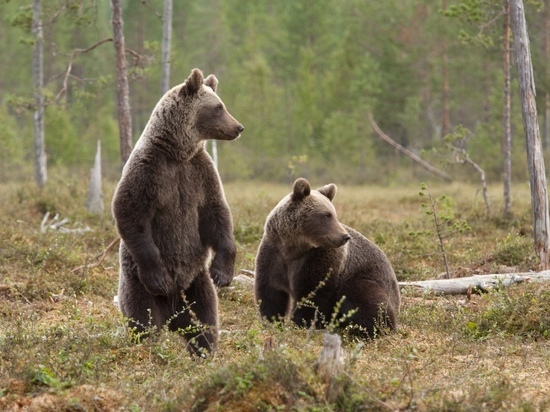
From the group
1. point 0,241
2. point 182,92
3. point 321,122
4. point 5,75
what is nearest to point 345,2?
point 321,122

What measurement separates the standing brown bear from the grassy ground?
333 mm

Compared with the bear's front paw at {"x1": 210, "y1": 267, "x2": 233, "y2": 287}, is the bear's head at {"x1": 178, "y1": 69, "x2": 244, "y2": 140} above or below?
above

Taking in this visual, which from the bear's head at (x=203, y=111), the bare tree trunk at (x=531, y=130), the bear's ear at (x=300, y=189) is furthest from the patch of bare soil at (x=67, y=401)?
the bare tree trunk at (x=531, y=130)

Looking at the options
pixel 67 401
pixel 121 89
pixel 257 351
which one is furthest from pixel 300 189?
pixel 121 89

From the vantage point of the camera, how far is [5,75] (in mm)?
48125

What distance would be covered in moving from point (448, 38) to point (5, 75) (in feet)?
89.3

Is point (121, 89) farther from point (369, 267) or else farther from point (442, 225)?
point (369, 267)

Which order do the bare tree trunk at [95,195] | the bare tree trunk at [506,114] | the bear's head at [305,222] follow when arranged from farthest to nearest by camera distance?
1. the bare tree trunk at [95,195]
2. the bare tree trunk at [506,114]
3. the bear's head at [305,222]

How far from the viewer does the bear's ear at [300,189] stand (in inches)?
318

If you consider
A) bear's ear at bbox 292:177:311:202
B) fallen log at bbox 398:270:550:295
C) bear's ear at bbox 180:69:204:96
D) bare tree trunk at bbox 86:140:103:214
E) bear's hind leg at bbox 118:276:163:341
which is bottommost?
bare tree trunk at bbox 86:140:103:214

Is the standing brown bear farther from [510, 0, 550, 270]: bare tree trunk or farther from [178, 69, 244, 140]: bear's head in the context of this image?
[510, 0, 550, 270]: bare tree trunk

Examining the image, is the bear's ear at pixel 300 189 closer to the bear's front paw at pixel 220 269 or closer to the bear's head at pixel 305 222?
the bear's head at pixel 305 222

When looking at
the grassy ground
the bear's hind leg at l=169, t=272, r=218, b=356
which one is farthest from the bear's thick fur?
the bear's hind leg at l=169, t=272, r=218, b=356

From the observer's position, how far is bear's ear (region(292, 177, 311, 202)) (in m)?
8.07
